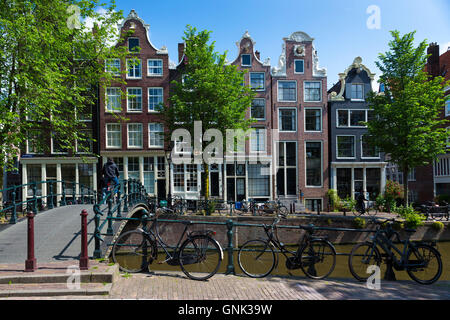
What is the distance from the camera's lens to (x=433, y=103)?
18062 millimetres

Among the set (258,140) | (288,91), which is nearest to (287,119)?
(288,91)

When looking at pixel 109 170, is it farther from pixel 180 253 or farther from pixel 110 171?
pixel 180 253

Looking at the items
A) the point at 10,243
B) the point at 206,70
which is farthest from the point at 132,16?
the point at 10,243

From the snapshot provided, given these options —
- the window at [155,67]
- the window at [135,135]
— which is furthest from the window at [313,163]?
the window at [135,135]

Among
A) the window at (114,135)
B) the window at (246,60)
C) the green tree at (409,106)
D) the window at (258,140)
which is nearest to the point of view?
the green tree at (409,106)

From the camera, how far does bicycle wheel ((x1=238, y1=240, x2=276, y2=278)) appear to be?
5.79 meters

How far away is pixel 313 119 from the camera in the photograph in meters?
24.6

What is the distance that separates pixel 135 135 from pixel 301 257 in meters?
19.7

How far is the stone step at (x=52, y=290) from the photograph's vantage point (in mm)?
4492

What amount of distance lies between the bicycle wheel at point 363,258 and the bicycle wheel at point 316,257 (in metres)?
0.36

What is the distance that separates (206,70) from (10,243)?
13.3m

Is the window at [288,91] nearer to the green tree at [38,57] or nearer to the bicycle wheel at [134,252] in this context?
the green tree at [38,57]

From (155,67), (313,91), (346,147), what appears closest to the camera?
(155,67)

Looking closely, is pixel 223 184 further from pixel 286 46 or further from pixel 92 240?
pixel 92 240
